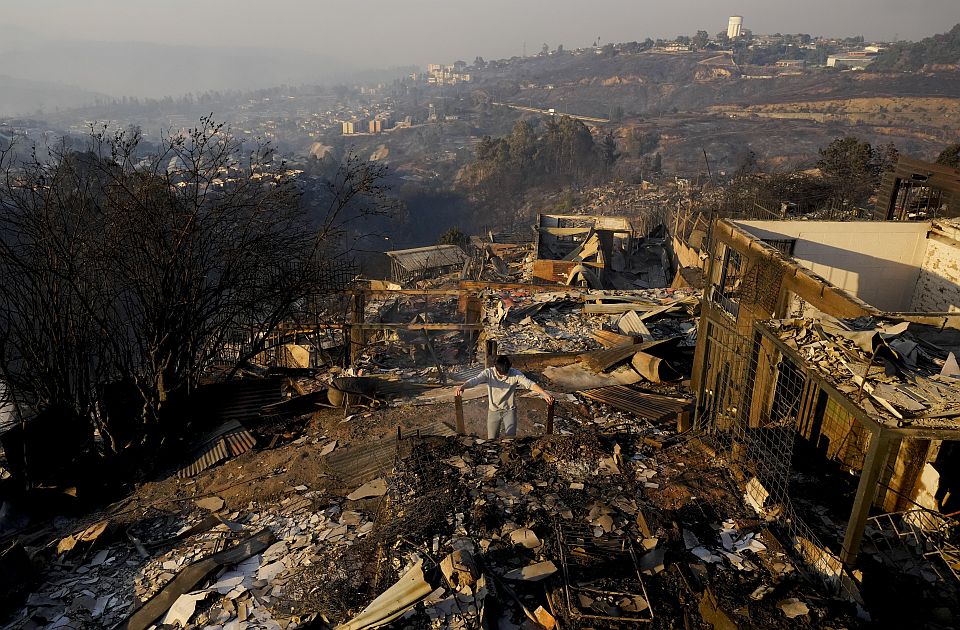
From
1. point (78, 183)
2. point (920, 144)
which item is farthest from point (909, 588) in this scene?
point (920, 144)

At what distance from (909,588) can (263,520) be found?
4908 mm

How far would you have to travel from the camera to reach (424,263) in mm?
19922

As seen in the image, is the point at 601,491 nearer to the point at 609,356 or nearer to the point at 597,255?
the point at 609,356

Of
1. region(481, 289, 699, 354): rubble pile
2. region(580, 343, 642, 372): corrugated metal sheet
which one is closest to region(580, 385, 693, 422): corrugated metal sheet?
region(580, 343, 642, 372): corrugated metal sheet

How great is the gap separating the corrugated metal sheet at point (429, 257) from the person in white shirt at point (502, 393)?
14.5 meters

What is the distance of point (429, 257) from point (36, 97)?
19837cm

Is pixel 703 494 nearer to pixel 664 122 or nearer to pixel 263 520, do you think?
pixel 263 520

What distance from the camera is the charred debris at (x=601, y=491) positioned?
3.56 m

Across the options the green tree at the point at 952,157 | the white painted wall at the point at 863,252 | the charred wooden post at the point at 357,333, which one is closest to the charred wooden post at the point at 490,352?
the charred wooden post at the point at 357,333

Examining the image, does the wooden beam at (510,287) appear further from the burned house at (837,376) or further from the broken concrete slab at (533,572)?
the broken concrete slab at (533,572)

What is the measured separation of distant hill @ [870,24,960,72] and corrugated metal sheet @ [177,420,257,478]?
91170 millimetres

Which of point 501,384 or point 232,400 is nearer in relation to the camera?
point 501,384

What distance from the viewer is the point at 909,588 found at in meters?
4.09

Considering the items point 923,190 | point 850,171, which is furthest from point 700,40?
point 923,190
